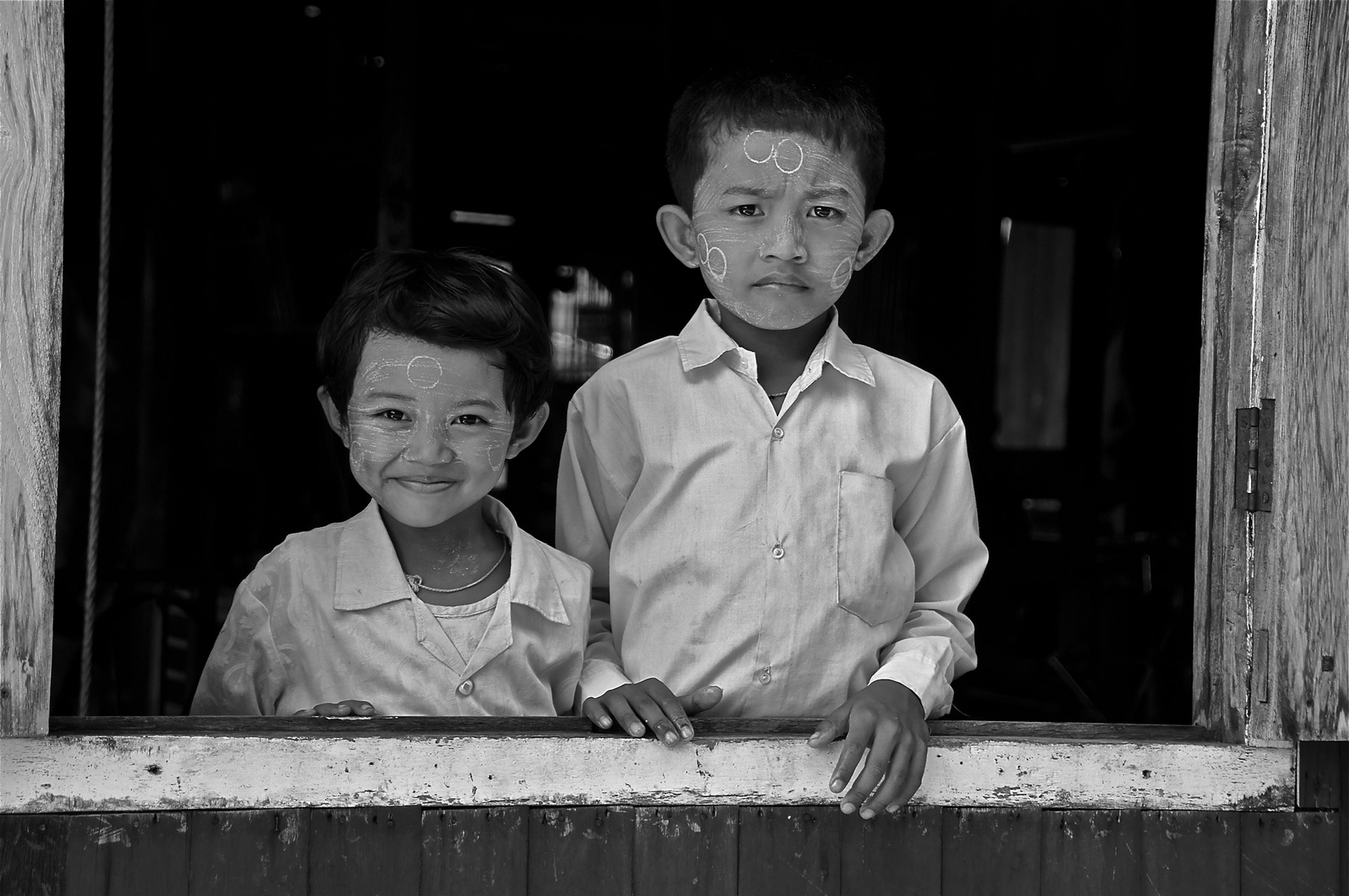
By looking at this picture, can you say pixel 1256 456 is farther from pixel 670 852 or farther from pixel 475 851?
pixel 475 851

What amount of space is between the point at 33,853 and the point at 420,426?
0.82 m

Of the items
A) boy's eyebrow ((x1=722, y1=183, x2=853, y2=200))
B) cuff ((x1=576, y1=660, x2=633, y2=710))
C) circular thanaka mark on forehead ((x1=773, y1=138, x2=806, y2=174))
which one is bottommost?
cuff ((x1=576, y1=660, x2=633, y2=710))

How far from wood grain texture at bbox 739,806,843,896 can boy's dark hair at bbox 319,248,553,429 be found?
0.76 m

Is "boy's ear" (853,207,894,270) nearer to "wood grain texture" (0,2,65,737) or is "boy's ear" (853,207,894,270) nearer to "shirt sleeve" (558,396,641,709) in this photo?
"shirt sleeve" (558,396,641,709)

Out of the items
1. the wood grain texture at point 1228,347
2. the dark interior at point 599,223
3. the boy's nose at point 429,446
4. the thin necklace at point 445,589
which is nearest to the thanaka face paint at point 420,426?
the boy's nose at point 429,446

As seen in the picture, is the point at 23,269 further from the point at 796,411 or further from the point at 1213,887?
the point at 1213,887

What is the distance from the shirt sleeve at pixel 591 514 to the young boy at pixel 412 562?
0.40 ft

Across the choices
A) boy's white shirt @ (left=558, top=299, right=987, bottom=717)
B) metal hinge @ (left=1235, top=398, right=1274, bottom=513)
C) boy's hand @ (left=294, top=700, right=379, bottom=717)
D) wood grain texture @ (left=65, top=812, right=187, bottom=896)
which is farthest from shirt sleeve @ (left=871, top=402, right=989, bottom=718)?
wood grain texture @ (left=65, top=812, right=187, bottom=896)

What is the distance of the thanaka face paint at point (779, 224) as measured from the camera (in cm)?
226

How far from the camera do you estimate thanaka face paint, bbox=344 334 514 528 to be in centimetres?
219

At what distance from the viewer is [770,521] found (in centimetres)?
229

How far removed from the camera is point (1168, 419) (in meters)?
7.32

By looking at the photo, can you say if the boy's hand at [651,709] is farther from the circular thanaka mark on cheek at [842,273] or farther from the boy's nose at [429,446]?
the circular thanaka mark on cheek at [842,273]

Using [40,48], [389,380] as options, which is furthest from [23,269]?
[389,380]
